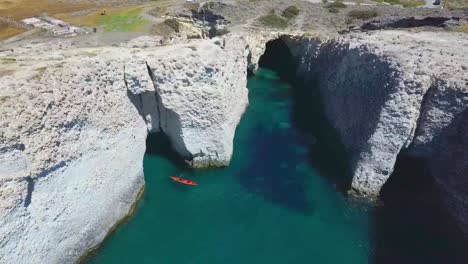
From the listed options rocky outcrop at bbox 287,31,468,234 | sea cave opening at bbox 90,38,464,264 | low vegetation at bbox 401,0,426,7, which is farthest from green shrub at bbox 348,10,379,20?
sea cave opening at bbox 90,38,464,264

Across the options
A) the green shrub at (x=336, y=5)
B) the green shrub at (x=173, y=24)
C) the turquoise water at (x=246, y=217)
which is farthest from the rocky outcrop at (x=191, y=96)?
the green shrub at (x=336, y=5)

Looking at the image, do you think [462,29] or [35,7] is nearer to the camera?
[462,29]

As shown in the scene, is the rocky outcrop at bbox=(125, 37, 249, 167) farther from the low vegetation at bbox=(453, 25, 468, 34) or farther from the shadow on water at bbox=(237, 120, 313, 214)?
the low vegetation at bbox=(453, 25, 468, 34)

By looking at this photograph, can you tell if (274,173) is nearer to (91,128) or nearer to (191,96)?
(191,96)

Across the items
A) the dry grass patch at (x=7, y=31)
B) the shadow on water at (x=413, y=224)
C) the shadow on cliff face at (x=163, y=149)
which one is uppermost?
the dry grass patch at (x=7, y=31)

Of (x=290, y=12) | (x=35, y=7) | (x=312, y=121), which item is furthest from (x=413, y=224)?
(x=35, y=7)

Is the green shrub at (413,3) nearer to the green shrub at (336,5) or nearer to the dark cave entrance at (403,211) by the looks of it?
the green shrub at (336,5)

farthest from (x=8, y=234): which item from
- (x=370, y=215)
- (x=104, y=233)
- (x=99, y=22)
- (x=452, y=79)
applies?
(x=99, y=22)
